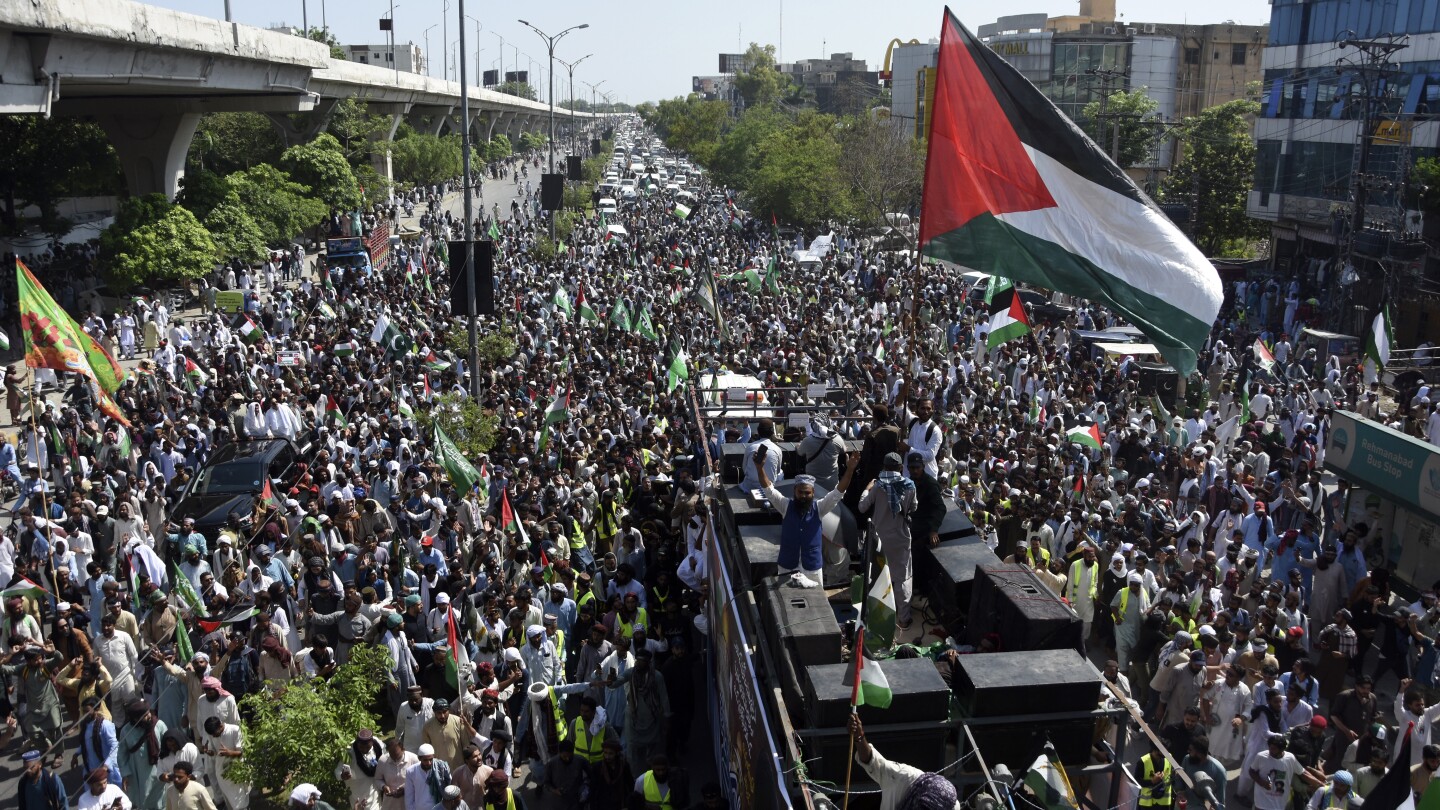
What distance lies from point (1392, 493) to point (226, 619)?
10.9 m

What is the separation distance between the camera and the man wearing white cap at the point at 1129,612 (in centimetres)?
991

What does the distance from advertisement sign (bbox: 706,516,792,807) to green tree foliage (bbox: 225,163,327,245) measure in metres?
29.3

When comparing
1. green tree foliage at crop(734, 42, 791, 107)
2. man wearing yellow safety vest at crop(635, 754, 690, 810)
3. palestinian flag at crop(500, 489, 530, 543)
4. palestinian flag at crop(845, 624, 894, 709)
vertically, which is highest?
green tree foliage at crop(734, 42, 791, 107)

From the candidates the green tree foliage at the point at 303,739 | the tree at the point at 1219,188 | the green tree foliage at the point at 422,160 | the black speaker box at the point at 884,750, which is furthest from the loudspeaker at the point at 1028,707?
the green tree foliage at the point at 422,160

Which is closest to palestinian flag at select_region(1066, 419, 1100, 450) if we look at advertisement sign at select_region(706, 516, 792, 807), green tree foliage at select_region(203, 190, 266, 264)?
advertisement sign at select_region(706, 516, 792, 807)

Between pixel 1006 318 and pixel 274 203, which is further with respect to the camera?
pixel 274 203

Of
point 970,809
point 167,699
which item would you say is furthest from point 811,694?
point 167,699

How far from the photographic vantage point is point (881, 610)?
607 centimetres

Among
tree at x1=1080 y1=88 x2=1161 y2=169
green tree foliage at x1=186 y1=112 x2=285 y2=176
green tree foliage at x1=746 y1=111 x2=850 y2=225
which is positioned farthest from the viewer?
tree at x1=1080 y1=88 x2=1161 y2=169

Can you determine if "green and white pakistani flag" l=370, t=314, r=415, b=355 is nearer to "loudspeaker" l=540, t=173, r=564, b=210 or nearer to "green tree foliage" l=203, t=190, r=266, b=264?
"green tree foliage" l=203, t=190, r=266, b=264

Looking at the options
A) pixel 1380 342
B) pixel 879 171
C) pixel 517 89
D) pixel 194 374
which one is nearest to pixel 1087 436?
pixel 1380 342

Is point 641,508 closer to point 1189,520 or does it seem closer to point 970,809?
point 1189,520

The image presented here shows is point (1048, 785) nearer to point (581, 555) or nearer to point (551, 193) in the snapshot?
point (581, 555)

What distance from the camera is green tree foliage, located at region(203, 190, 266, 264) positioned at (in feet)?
104
